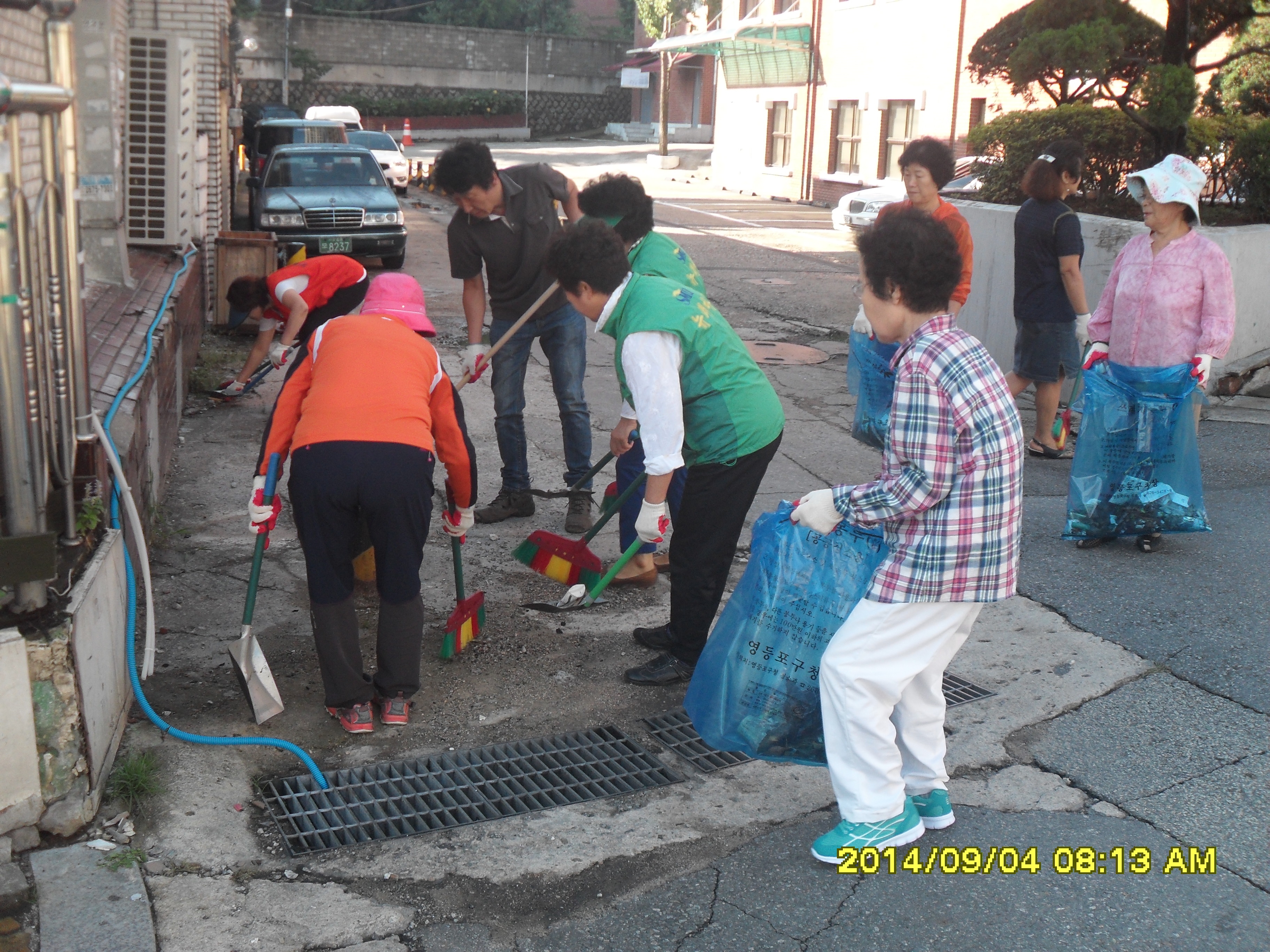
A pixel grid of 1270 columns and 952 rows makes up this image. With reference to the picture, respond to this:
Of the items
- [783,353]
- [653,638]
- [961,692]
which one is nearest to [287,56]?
[783,353]

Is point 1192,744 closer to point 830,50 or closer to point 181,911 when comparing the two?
point 181,911

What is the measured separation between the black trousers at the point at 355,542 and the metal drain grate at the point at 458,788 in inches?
11.8

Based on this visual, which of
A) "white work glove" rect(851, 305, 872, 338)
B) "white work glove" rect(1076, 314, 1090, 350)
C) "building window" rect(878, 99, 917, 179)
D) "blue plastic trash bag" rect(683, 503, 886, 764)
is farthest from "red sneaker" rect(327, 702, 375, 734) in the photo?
"building window" rect(878, 99, 917, 179)

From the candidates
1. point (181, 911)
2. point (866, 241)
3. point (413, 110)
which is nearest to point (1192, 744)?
point (866, 241)

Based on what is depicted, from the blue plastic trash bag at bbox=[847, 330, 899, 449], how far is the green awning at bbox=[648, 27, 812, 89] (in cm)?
2178

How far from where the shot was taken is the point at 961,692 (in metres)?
4.09

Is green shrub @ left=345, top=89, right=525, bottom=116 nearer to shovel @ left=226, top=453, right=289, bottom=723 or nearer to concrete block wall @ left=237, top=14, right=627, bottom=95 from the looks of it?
concrete block wall @ left=237, top=14, right=627, bottom=95

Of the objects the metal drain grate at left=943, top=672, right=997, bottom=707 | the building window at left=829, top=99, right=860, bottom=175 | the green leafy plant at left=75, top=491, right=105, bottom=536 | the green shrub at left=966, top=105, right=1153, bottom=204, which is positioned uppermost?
the building window at left=829, top=99, right=860, bottom=175

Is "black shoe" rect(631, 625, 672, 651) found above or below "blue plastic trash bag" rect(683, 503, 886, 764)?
below

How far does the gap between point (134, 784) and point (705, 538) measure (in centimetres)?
189

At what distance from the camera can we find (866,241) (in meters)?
2.88

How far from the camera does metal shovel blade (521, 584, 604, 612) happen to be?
15.4ft

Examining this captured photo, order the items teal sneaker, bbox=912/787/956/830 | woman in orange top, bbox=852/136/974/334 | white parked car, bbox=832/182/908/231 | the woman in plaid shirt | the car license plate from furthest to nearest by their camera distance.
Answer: white parked car, bbox=832/182/908/231 → the car license plate → woman in orange top, bbox=852/136/974/334 → teal sneaker, bbox=912/787/956/830 → the woman in plaid shirt

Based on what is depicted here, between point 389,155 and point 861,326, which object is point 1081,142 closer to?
point 861,326
